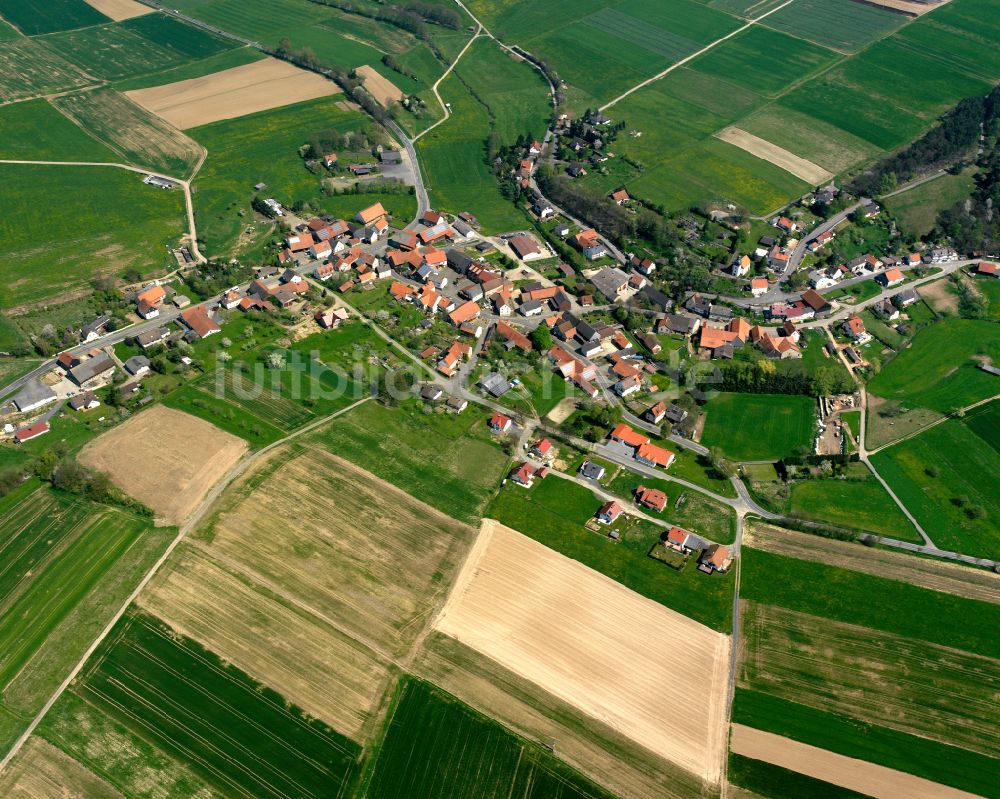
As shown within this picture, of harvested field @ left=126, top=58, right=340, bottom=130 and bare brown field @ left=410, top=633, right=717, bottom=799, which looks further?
harvested field @ left=126, top=58, right=340, bottom=130

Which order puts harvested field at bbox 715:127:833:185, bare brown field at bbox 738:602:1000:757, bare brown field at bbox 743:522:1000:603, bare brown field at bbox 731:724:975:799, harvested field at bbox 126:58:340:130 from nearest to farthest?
bare brown field at bbox 731:724:975:799 → bare brown field at bbox 738:602:1000:757 → bare brown field at bbox 743:522:1000:603 → harvested field at bbox 715:127:833:185 → harvested field at bbox 126:58:340:130

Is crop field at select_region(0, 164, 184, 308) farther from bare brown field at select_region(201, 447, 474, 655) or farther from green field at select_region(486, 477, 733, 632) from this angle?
green field at select_region(486, 477, 733, 632)

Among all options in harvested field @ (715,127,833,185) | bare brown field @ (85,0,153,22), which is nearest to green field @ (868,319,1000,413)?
harvested field @ (715,127,833,185)

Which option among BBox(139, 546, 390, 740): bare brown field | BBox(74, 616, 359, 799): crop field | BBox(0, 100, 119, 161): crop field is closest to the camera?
BBox(74, 616, 359, 799): crop field

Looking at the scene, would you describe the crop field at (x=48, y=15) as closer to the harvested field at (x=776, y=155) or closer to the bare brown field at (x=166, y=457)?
the bare brown field at (x=166, y=457)

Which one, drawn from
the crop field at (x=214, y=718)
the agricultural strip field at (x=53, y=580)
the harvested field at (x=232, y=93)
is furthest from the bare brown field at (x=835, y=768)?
the harvested field at (x=232, y=93)

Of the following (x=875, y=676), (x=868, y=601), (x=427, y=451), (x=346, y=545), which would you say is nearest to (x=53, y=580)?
(x=346, y=545)

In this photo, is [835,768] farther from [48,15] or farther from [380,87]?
[48,15]

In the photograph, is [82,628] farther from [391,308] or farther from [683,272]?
[683,272]
